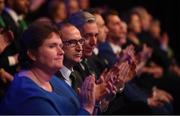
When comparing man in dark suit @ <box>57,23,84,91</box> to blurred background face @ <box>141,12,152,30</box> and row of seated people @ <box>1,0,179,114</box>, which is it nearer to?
row of seated people @ <box>1,0,179,114</box>

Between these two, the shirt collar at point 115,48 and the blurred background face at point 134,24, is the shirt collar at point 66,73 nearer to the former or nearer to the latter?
the shirt collar at point 115,48

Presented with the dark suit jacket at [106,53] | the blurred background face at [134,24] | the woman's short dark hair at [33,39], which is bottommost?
the blurred background face at [134,24]

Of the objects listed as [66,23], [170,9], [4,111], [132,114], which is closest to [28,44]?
[4,111]

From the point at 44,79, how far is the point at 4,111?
264mm

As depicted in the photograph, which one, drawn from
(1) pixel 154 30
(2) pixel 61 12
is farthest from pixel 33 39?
(1) pixel 154 30

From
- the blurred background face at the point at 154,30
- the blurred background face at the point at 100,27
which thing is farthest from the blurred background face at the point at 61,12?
the blurred background face at the point at 154,30

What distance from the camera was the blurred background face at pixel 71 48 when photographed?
3.18 metres

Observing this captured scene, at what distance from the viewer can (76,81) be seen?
124 inches

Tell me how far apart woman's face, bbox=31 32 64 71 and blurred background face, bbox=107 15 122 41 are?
167 centimetres

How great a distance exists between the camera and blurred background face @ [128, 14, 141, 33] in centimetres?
570

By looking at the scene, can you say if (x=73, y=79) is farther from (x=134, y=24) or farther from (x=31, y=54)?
(x=134, y=24)

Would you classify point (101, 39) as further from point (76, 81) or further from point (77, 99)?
point (77, 99)

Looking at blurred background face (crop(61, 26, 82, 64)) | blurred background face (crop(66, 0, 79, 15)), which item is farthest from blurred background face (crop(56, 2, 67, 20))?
blurred background face (crop(61, 26, 82, 64))

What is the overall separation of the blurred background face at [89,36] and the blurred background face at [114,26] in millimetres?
888
